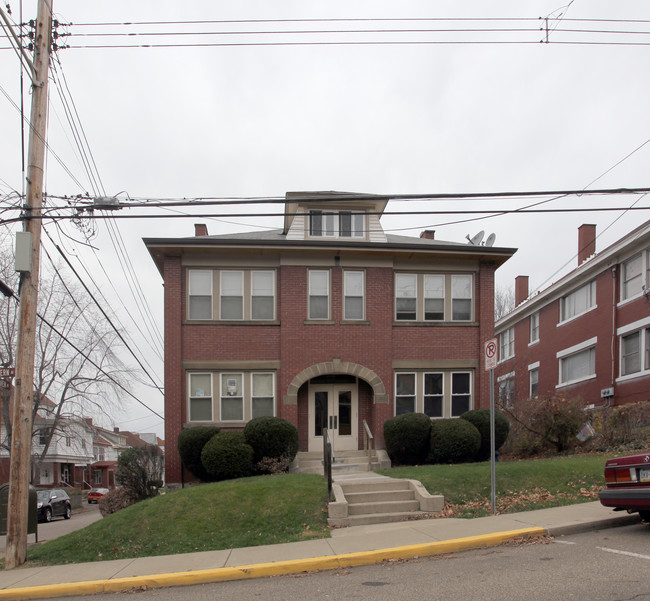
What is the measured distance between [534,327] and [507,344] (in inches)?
166

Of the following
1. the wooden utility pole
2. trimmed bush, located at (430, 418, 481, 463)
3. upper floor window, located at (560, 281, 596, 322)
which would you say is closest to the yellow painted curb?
the wooden utility pole

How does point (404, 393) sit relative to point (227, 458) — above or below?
above

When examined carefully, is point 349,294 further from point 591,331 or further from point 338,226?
point 591,331

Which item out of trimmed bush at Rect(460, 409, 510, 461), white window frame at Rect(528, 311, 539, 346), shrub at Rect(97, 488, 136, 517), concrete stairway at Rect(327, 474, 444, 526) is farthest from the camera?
white window frame at Rect(528, 311, 539, 346)

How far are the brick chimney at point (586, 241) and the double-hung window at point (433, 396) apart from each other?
1352 cm

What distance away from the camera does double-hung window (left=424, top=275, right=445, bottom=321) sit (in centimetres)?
1812

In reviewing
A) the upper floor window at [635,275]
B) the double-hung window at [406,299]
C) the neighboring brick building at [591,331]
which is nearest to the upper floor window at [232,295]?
the double-hung window at [406,299]

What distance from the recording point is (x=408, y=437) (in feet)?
53.5

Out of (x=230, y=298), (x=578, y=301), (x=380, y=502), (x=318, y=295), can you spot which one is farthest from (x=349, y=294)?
(x=578, y=301)

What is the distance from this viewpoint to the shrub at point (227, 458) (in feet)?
48.9

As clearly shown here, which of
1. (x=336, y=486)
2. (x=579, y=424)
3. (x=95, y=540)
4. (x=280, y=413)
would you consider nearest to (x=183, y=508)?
(x=95, y=540)

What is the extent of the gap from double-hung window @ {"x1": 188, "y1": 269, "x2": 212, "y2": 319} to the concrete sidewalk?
29.0 feet

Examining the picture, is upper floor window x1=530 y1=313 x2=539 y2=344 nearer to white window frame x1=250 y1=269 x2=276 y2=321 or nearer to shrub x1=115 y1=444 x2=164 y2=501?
white window frame x1=250 y1=269 x2=276 y2=321

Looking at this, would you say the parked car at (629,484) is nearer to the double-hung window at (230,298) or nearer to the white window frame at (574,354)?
the double-hung window at (230,298)
